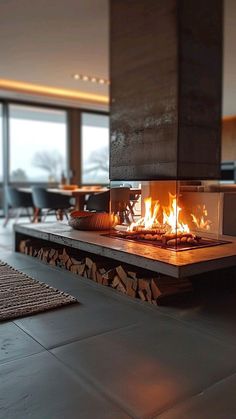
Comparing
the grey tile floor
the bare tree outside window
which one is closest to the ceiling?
the bare tree outside window

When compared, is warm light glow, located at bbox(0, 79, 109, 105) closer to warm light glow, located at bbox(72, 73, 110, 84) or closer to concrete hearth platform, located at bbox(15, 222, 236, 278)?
warm light glow, located at bbox(72, 73, 110, 84)

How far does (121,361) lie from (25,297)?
3.20 feet

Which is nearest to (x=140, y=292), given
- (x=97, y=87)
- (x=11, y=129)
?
(x=97, y=87)

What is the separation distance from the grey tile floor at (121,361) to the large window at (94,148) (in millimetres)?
6514

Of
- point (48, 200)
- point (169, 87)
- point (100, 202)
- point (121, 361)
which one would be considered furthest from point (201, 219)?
point (48, 200)

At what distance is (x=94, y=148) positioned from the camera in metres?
8.73

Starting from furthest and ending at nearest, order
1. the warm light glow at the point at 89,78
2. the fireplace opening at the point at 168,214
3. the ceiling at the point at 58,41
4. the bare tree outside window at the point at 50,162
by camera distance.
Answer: the bare tree outside window at the point at 50,162 → the warm light glow at the point at 89,78 → the ceiling at the point at 58,41 → the fireplace opening at the point at 168,214

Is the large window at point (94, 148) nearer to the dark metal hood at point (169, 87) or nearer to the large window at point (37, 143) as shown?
the large window at point (37, 143)

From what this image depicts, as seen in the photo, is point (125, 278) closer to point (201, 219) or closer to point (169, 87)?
point (201, 219)

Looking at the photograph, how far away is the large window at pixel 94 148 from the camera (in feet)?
28.2

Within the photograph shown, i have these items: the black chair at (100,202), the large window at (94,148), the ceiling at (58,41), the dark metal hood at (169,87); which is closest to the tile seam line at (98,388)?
the dark metal hood at (169,87)

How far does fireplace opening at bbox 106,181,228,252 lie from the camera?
2.70m

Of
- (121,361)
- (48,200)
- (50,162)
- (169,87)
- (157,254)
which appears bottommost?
(121,361)

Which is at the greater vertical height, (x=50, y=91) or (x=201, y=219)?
(x=50, y=91)
